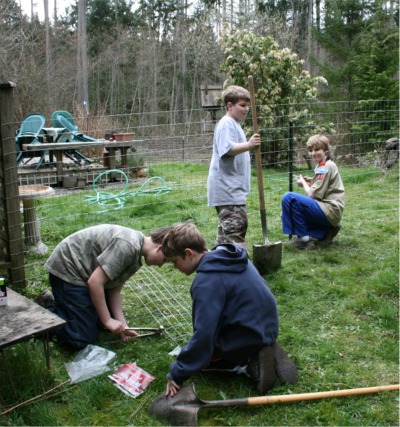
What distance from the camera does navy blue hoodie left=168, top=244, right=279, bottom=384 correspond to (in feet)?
7.32

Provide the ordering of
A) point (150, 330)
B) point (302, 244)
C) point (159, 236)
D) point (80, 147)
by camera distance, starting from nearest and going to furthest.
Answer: point (159, 236)
point (150, 330)
point (302, 244)
point (80, 147)

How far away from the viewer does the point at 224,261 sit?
235 centimetres

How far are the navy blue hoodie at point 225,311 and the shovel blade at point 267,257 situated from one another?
1.52 m

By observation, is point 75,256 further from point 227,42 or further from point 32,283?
point 227,42

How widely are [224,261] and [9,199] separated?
1.96 meters

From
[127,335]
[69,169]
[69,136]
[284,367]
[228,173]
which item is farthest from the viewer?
[69,136]

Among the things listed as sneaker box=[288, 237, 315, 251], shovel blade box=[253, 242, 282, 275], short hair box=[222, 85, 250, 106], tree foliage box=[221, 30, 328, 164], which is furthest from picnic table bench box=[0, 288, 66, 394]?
tree foliage box=[221, 30, 328, 164]

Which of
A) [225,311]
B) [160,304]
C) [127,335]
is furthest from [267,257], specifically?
[225,311]

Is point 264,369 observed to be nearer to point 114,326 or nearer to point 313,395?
point 313,395

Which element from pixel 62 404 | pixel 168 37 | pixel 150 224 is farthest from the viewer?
pixel 168 37

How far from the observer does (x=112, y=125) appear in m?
13.5

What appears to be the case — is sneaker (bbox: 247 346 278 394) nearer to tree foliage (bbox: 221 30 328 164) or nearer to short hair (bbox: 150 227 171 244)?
short hair (bbox: 150 227 171 244)

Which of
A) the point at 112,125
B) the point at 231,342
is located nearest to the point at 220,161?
the point at 231,342

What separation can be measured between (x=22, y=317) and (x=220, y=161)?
202 centimetres
